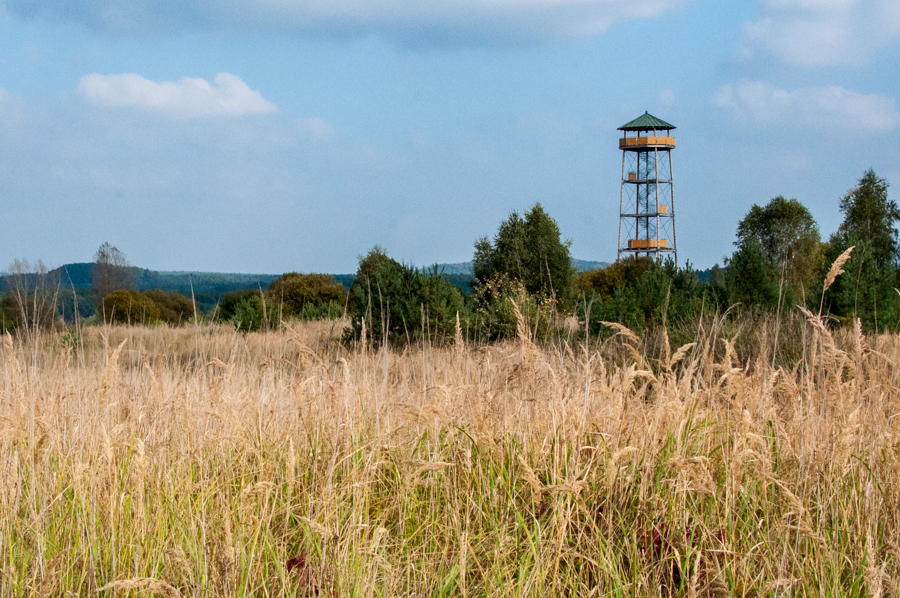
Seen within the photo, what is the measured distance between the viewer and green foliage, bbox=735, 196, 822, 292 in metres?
35.7

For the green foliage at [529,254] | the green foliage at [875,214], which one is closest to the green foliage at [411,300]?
the green foliage at [529,254]

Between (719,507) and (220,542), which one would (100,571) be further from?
(719,507)

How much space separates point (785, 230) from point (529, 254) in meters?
21.0

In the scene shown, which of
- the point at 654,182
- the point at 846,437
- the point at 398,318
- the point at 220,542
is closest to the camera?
the point at 846,437

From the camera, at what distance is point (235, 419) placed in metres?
3.06

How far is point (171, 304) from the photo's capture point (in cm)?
3266

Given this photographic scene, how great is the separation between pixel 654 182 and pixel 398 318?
31.4 m

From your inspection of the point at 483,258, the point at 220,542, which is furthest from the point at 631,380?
the point at 483,258

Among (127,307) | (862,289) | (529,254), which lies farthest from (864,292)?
(127,307)

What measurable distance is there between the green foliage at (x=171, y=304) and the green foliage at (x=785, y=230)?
94.0ft

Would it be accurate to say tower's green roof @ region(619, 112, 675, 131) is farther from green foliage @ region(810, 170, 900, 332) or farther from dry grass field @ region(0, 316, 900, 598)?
dry grass field @ region(0, 316, 900, 598)

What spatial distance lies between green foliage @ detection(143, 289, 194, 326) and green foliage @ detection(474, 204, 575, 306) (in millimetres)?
13174

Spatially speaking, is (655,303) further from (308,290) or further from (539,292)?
(308,290)

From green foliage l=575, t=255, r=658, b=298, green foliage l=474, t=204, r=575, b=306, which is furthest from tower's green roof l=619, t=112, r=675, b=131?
green foliage l=474, t=204, r=575, b=306
